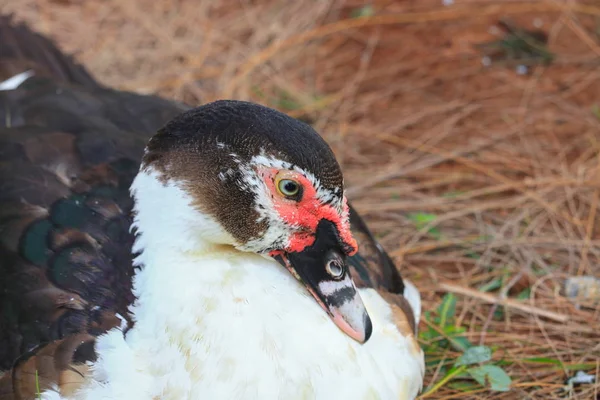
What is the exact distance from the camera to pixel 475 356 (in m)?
2.97

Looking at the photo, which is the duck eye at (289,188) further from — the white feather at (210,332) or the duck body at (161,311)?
the white feather at (210,332)

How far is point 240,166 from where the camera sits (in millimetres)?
2254

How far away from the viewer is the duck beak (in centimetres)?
238

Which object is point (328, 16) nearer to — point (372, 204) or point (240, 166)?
point (372, 204)

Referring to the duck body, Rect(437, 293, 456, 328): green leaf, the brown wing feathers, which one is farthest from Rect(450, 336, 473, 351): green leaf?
the brown wing feathers

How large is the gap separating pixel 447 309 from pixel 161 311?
1.36 meters

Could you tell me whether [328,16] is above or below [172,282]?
below

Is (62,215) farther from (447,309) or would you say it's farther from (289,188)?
(447,309)

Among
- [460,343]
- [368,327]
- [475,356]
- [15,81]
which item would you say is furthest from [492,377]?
[15,81]

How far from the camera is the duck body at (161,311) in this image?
7.47 ft

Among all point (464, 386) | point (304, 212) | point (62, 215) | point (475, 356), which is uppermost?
point (304, 212)

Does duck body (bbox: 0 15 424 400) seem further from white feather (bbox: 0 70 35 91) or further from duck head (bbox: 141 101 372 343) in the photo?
white feather (bbox: 0 70 35 91)

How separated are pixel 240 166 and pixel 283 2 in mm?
3420

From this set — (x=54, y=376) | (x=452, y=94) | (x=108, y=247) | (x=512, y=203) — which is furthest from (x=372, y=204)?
(x=54, y=376)
